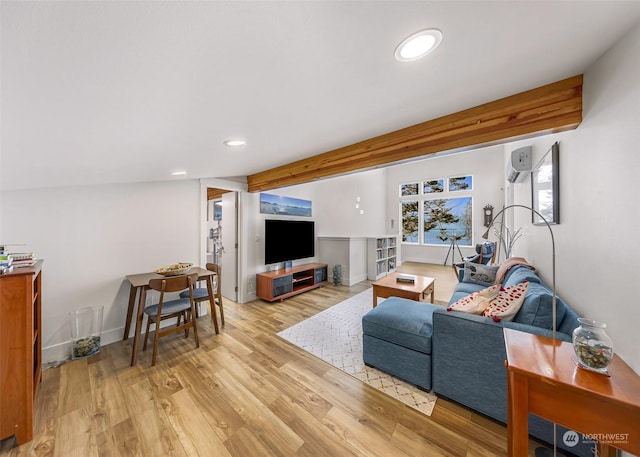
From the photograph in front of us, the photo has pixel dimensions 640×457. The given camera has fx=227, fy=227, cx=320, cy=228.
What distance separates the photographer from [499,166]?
21.5ft

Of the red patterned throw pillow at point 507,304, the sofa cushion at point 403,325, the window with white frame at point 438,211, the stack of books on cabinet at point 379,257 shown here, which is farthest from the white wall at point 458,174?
the red patterned throw pillow at point 507,304

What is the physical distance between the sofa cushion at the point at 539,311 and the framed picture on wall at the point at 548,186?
868mm

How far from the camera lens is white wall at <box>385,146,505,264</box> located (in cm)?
663

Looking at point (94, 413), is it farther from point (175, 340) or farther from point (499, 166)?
point (499, 166)

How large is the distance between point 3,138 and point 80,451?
177cm

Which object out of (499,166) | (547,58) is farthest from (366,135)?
(499,166)

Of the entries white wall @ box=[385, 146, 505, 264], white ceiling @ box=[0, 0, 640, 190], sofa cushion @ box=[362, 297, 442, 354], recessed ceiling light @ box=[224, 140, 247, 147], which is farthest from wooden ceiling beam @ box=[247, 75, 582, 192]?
white wall @ box=[385, 146, 505, 264]

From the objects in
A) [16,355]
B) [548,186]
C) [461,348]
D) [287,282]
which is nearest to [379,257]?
[287,282]

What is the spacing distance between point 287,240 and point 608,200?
12.7 ft

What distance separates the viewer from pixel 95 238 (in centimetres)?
253

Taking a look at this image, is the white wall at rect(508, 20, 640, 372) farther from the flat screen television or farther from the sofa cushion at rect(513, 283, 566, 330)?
the flat screen television

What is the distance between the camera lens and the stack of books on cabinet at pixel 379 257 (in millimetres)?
5469

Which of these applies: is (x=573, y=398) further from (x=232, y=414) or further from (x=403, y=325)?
(x=232, y=414)

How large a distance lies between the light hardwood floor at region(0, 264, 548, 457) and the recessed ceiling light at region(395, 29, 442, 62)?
208 centimetres
